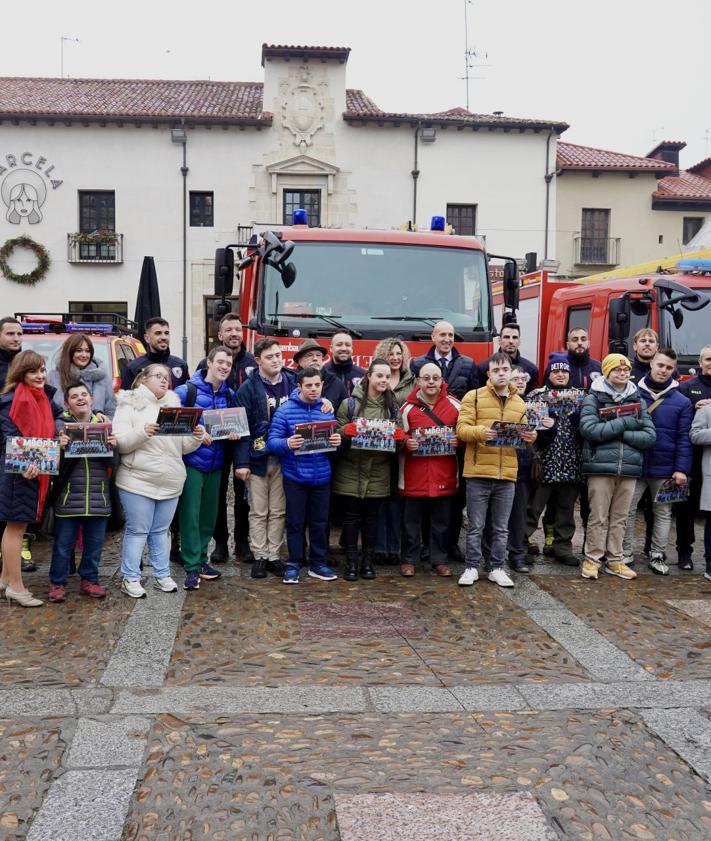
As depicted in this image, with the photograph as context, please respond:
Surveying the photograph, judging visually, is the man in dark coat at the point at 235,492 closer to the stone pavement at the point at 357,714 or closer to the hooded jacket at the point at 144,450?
the stone pavement at the point at 357,714

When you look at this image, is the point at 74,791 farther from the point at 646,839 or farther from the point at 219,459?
the point at 219,459

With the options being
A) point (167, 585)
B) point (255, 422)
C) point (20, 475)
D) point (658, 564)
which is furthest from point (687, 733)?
point (20, 475)

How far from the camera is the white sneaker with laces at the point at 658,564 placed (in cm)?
792

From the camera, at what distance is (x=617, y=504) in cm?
780

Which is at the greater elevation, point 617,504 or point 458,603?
point 617,504

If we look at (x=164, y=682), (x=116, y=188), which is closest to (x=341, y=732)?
(x=164, y=682)

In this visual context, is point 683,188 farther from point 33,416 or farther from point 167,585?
point 33,416

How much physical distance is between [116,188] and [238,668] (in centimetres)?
2578

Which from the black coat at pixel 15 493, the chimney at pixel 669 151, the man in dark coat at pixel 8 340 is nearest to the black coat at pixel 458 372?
the black coat at pixel 15 493

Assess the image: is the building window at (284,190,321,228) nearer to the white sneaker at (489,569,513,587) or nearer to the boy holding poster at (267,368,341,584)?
the boy holding poster at (267,368,341,584)

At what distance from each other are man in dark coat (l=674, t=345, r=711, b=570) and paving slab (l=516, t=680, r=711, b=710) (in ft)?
9.98

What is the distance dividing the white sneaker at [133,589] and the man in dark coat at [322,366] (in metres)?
2.07

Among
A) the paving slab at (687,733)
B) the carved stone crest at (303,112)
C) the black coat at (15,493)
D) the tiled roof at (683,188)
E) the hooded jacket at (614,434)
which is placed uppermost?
the carved stone crest at (303,112)

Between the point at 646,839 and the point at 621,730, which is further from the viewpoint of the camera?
the point at 621,730
